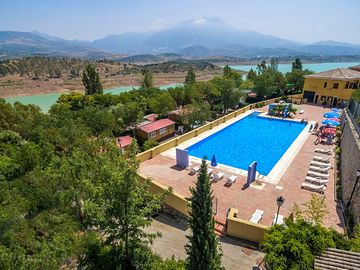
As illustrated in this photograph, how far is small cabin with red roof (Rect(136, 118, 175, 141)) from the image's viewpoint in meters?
28.5

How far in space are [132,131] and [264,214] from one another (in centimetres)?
1956

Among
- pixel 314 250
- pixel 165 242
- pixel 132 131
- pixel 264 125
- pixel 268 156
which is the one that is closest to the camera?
pixel 314 250

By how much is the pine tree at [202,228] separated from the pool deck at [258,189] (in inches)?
247

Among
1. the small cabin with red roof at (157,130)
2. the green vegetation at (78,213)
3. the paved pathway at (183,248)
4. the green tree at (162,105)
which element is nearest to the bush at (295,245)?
the paved pathway at (183,248)

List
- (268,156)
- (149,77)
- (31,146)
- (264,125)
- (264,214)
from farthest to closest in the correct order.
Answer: (149,77) → (264,125) → (268,156) → (31,146) → (264,214)

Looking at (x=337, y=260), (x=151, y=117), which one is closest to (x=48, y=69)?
(x=151, y=117)

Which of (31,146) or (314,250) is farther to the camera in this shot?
(31,146)

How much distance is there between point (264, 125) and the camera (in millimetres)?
33688

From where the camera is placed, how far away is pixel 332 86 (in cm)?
4091

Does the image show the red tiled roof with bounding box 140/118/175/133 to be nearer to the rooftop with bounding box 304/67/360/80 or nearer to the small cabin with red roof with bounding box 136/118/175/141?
the small cabin with red roof with bounding box 136/118/175/141

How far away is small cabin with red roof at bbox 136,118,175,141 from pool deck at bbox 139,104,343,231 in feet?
18.0

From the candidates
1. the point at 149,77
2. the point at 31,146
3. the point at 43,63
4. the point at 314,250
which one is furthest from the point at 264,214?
the point at 43,63

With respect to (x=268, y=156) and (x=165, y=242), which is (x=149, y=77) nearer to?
(x=268, y=156)

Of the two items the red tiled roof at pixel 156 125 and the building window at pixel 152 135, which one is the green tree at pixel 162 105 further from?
the building window at pixel 152 135
